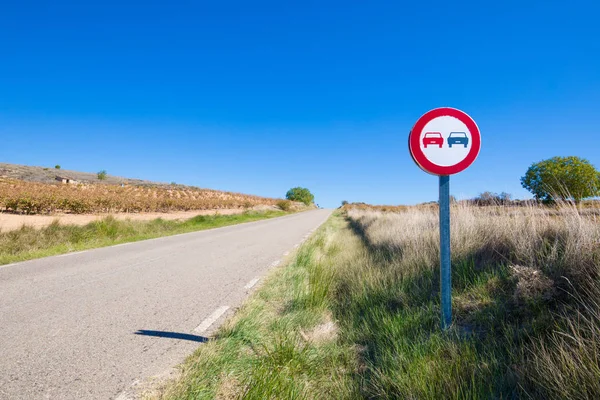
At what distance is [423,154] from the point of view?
3.14m

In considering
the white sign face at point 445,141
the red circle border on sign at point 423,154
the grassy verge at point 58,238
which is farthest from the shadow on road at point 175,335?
the grassy verge at point 58,238

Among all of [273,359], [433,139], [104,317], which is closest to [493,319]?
[433,139]

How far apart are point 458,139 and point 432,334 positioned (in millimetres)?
1899

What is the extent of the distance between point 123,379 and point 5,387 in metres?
0.85

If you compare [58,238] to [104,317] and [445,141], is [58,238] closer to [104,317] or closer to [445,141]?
[104,317]

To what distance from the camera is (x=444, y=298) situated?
311 centimetres

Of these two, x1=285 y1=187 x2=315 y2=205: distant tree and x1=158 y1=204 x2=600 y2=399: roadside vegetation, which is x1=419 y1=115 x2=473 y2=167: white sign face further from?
x1=285 y1=187 x2=315 y2=205: distant tree

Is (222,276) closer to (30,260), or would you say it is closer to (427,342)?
(427,342)

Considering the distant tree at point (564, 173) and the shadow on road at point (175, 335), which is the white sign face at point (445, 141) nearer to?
the shadow on road at point (175, 335)

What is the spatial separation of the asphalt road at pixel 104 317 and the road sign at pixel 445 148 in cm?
266

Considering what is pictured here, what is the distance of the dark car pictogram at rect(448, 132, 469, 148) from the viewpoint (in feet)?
10.3

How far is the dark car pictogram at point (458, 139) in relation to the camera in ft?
10.3

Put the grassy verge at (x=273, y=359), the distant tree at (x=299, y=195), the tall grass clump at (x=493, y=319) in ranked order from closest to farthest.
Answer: the tall grass clump at (x=493, y=319)
the grassy verge at (x=273, y=359)
the distant tree at (x=299, y=195)

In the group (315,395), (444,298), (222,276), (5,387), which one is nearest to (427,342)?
(444,298)
